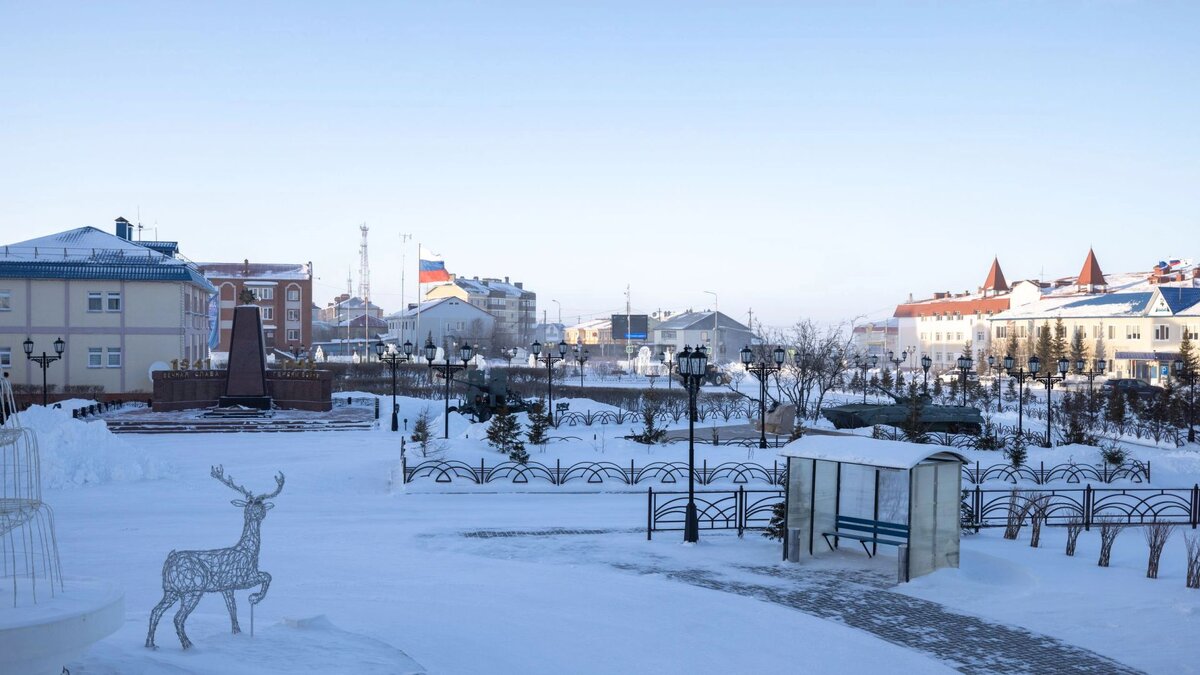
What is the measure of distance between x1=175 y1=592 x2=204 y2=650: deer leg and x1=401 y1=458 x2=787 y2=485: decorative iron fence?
12541mm

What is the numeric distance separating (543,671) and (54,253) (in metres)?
43.3

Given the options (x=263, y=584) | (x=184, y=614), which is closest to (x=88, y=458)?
(x=263, y=584)

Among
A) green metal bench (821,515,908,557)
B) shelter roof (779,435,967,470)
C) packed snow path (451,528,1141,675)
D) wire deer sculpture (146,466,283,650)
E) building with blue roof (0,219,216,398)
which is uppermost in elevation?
building with blue roof (0,219,216,398)

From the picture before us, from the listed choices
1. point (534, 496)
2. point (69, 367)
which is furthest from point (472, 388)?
point (69, 367)

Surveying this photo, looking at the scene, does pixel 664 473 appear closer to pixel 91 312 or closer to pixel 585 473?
pixel 585 473

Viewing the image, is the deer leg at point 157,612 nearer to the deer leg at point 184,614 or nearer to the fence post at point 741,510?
the deer leg at point 184,614

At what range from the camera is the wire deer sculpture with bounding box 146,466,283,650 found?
24.8 feet

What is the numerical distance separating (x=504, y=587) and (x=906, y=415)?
21.8m

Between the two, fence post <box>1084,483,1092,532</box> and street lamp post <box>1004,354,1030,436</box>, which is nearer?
fence post <box>1084,483,1092,532</box>

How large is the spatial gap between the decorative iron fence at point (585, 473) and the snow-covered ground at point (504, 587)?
80 cm

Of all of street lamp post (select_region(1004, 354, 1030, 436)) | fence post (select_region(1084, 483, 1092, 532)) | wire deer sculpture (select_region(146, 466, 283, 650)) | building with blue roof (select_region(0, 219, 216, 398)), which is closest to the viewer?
wire deer sculpture (select_region(146, 466, 283, 650))

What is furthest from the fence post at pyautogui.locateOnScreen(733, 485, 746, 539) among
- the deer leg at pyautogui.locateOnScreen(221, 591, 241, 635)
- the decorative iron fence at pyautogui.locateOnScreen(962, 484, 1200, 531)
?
the deer leg at pyautogui.locateOnScreen(221, 591, 241, 635)

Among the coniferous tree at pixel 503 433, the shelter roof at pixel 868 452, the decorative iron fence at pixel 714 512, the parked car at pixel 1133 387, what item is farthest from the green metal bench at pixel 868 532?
the parked car at pixel 1133 387

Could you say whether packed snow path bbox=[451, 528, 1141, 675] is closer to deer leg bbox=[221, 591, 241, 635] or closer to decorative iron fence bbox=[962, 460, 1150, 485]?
deer leg bbox=[221, 591, 241, 635]
